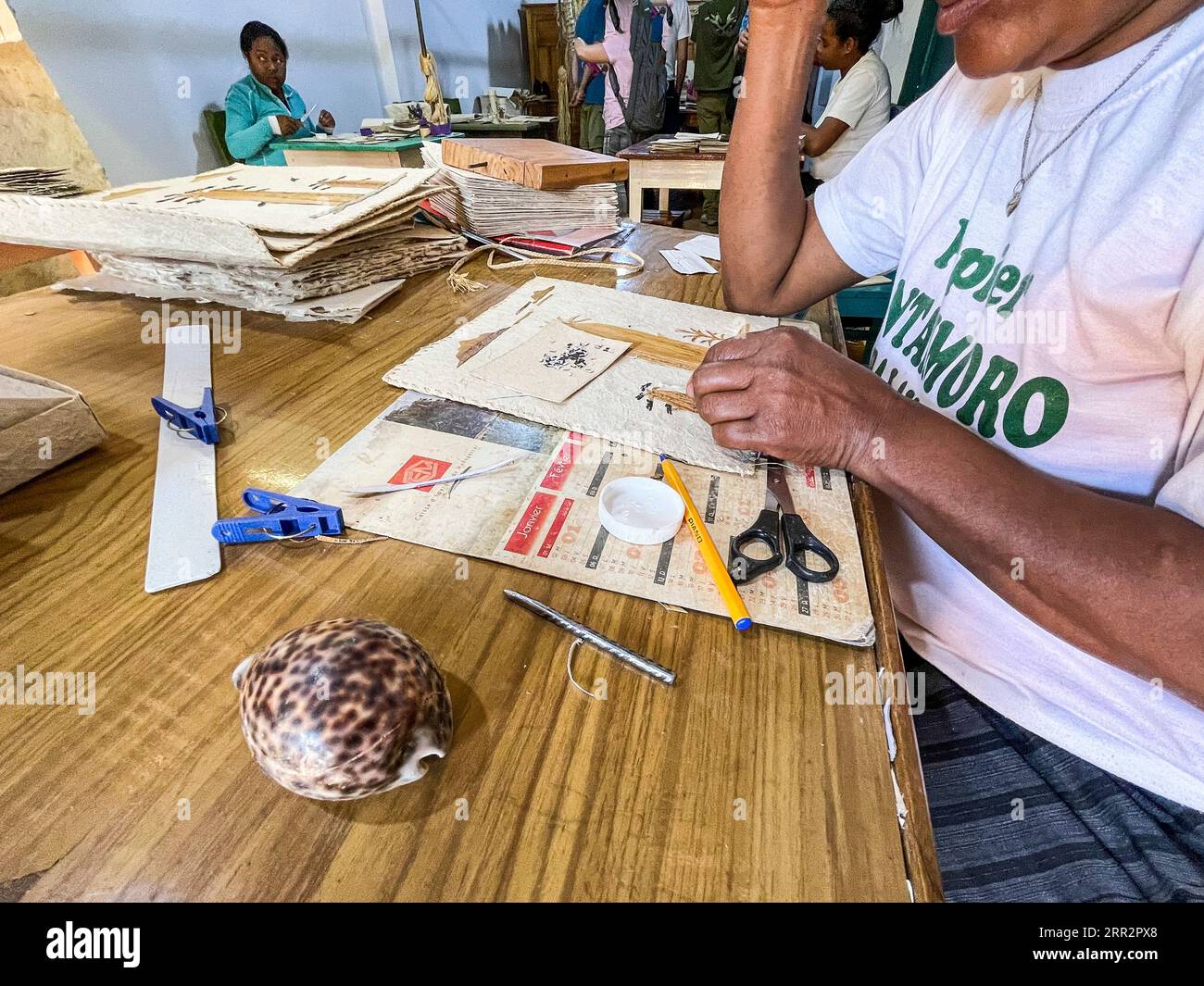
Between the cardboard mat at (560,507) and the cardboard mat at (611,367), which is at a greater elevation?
the cardboard mat at (611,367)

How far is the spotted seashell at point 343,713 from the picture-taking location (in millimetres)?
339

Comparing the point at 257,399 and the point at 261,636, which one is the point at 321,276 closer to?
the point at 257,399

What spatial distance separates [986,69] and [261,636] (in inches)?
34.8

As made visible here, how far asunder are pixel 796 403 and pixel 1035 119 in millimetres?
465

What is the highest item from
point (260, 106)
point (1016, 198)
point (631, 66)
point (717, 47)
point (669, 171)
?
point (717, 47)

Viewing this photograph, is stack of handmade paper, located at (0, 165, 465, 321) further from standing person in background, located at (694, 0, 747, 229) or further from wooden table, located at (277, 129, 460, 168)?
standing person in background, located at (694, 0, 747, 229)

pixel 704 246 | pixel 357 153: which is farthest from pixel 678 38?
pixel 704 246

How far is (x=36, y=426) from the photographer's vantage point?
1.91 ft

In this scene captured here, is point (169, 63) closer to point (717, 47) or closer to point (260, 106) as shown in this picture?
point (260, 106)

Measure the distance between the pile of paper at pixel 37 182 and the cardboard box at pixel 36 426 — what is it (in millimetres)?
604

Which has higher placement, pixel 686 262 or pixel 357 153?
pixel 357 153

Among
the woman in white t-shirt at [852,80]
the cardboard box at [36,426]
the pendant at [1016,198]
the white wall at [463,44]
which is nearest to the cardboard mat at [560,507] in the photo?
the cardboard box at [36,426]

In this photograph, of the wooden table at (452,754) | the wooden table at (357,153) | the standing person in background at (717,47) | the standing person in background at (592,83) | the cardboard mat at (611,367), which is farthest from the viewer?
the standing person in background at (717,47)

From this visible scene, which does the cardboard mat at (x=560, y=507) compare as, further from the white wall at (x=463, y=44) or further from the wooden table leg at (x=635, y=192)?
the white wall at (x=463, y=44)
